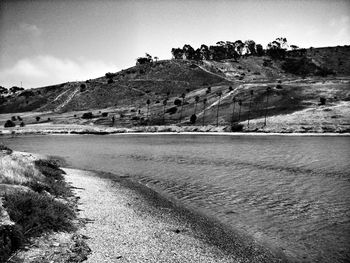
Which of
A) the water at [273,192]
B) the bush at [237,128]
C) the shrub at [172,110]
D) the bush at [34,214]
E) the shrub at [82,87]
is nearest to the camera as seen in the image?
the bush at [34,214]

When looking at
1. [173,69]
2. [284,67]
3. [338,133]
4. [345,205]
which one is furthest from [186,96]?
[345,205]

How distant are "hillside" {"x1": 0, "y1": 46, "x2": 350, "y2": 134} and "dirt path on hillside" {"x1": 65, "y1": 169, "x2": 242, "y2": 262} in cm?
7659

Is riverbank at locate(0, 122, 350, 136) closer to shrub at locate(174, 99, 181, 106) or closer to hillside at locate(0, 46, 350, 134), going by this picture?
hillside at locate(0, 46, 350, 134)

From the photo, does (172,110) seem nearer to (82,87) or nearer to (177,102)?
(177,102)

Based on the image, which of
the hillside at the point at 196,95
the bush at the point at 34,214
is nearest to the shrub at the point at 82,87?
the hillside at the point at 196,95

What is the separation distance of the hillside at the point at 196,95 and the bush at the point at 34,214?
82.0 meters

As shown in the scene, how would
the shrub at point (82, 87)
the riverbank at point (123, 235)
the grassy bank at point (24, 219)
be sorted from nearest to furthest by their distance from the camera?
the grassy bank at point (24, 219) → the riverbank at point (123, 235) → the shrub at point (82, 87)

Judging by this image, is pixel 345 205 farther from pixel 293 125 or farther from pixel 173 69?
pixel 173 69

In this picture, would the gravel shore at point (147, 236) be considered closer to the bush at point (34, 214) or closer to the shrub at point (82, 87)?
the bush at point (34, 214)

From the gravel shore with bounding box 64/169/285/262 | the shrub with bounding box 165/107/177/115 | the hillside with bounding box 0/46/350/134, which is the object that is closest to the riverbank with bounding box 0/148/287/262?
the gravel shore with bounding box 64/169/285/262

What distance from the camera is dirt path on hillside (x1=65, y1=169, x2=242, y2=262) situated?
11258 mm

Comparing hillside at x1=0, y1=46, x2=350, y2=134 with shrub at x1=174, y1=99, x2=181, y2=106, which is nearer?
hillside at x1=0, y1=46, x2=350, y2=134

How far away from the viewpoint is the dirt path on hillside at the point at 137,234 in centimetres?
1126

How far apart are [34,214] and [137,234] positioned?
443cm
